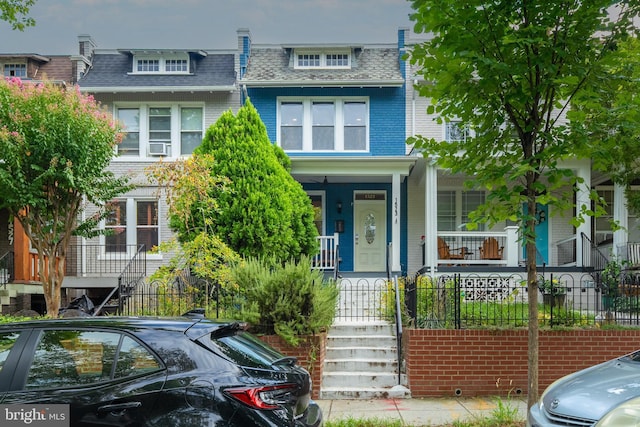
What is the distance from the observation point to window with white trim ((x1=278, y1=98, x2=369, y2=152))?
18.5 metres

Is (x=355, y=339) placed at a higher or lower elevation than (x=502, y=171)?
lower

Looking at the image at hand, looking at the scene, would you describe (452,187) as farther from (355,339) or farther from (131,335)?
(131,335)

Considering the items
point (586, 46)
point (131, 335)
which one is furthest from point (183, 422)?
point (586, 46)

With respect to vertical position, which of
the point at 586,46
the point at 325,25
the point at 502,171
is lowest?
the point at 502,171

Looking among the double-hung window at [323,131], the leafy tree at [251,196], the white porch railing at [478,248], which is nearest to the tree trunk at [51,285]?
the leafy tree at [251,196]

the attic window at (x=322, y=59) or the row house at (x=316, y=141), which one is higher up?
the attic window at (x=322, y=59)

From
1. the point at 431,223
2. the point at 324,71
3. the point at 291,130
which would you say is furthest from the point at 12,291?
the point at 431,223

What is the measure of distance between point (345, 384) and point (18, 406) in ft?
18.4

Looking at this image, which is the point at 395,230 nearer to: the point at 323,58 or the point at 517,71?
the point at 323,58

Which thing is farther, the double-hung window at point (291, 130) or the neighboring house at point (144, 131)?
the double-hung window at point (291, 130)

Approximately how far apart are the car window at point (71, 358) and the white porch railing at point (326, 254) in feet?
39.8

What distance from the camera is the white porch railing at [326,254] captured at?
1688 centimetres

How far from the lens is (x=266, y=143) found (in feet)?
49.6

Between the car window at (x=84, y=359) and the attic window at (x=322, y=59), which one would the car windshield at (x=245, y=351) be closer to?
the car window at (x=84, y=359)
